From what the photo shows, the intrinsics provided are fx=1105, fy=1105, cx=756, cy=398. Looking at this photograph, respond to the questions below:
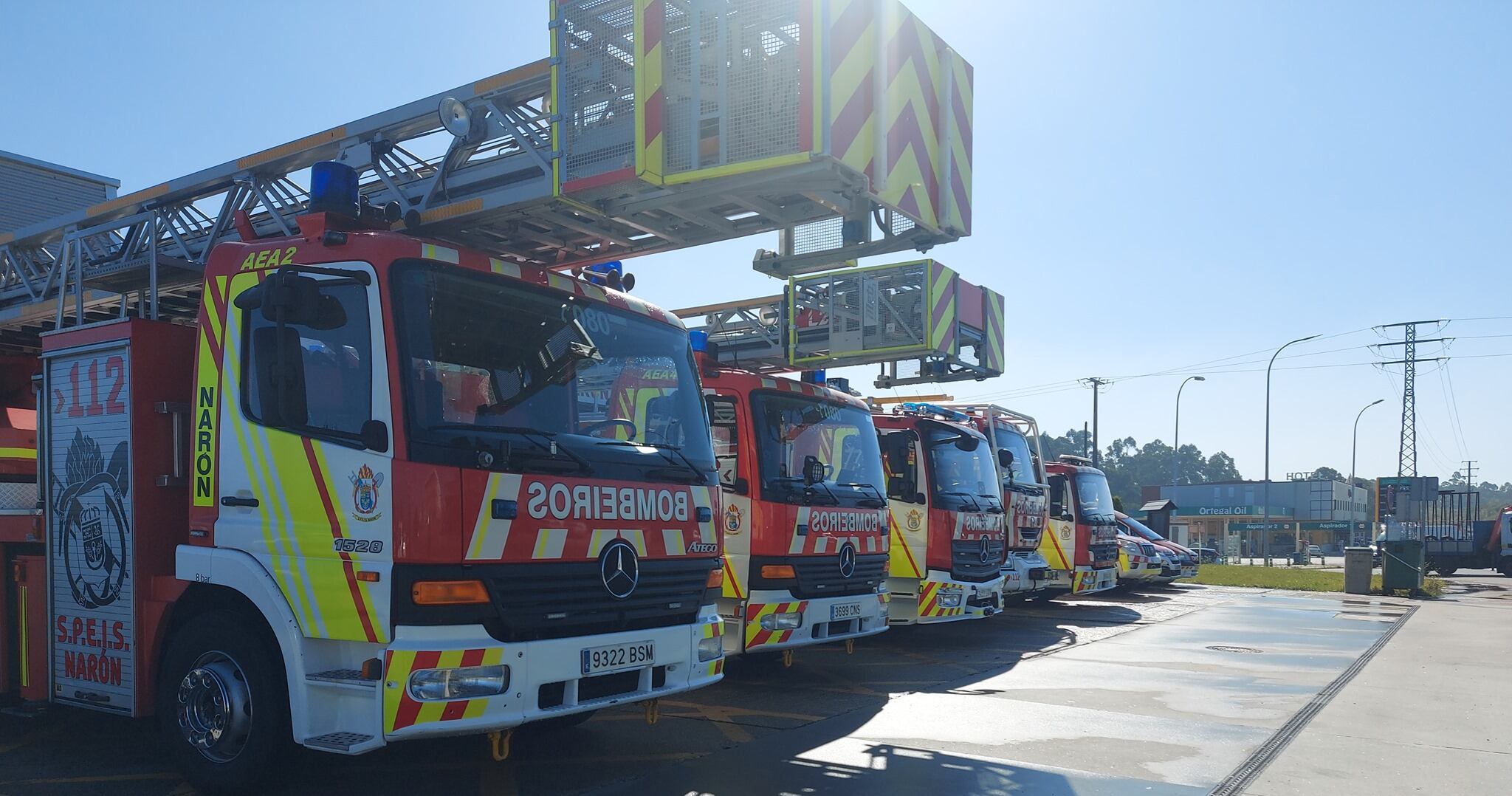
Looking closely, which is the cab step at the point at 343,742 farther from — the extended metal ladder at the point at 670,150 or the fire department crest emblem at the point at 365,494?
the extended metal ladder at the point at 670,150

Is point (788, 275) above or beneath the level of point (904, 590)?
above

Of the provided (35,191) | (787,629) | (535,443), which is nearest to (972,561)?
(787,629)

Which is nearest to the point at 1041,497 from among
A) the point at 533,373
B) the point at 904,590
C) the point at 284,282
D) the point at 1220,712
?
the point at 904,590

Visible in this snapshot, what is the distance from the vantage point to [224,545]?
5184 millimetres

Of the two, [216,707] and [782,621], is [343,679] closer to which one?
[216,707]

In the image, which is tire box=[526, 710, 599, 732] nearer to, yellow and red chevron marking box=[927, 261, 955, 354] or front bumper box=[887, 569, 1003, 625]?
front bumper box=[887, 569, 1003, 625]

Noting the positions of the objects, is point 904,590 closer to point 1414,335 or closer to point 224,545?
point 224,545

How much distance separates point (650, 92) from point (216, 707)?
3570 mm

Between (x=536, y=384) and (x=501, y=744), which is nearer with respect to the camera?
(x=501, y=744)

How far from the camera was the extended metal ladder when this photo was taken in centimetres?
536

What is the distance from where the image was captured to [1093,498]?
55.9ft

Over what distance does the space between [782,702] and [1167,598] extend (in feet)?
Answer: 45.2

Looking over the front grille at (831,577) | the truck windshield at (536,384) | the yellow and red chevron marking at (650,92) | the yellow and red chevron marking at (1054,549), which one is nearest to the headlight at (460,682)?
the truck windshield at (536,384)

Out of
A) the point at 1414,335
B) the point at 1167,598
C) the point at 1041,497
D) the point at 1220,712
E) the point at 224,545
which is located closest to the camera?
the point at 224,545
